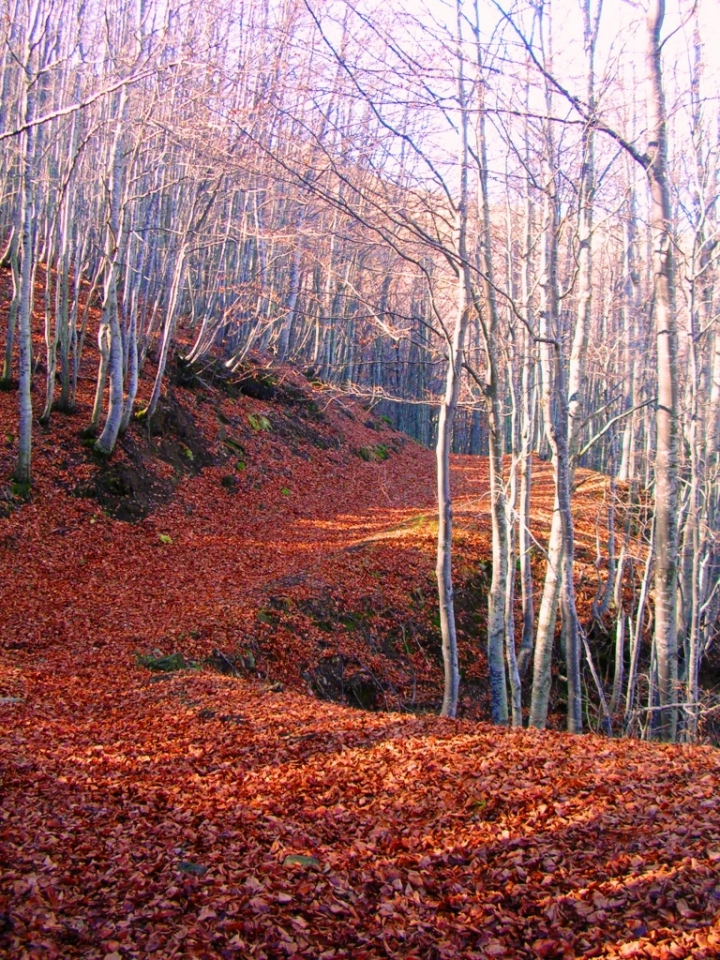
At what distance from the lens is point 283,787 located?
15.8ft

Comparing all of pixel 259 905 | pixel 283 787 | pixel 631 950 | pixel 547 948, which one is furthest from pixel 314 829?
pixel 631 950

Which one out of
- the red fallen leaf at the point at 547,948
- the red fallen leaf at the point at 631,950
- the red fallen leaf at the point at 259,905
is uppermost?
the red fallen leaf at the point at 631,950

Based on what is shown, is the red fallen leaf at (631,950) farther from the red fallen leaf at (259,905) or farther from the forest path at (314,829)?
the red fallen leaf at (259,905)

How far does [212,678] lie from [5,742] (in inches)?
106

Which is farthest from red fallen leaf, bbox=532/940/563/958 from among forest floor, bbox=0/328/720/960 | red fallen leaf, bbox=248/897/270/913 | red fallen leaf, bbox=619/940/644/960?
red fallen leaf, bbox=248/897/270/913

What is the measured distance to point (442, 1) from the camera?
624cm

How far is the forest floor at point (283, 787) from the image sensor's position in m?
3.26

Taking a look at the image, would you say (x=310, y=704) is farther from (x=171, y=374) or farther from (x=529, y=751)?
(x=171, y=374)

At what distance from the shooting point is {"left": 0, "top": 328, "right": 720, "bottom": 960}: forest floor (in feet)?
10.7

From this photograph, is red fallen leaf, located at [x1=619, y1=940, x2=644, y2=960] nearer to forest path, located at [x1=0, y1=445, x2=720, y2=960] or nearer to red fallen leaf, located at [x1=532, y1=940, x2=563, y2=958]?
forest path, located at [x1=0, y1=445, x2=720, y2=960]

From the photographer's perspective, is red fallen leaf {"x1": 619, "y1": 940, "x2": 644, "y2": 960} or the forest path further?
the forest path

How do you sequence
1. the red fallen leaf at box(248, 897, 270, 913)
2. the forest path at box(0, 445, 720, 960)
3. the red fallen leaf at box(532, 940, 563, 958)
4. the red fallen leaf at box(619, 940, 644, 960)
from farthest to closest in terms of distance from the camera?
the red fallen leaf at box(248, 897, 270, 913) < the forest path at box(0, 445, 720, 960) < the red fallen leaf at box(532, 940, 563, 958) < the red fallen leaf at box(619, 940, 644, 960)

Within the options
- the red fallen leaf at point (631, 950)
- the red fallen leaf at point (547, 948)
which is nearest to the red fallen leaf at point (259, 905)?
the red fallen leaf at point (547, 948)

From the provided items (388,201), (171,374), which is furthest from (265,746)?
(171,374)
